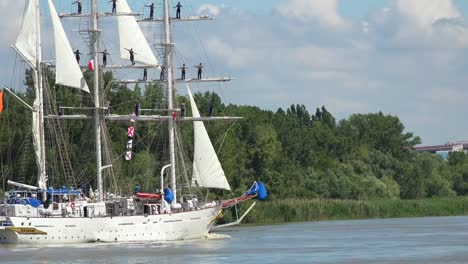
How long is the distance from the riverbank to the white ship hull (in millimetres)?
36091

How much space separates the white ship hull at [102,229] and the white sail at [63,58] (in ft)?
35.1

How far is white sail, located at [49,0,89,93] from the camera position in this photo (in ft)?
319

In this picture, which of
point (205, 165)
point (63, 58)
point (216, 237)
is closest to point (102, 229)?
point (205, 165)

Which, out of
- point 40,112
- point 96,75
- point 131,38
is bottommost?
point 40,112

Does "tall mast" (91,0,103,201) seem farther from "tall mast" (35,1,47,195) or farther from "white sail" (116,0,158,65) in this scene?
"tall mast" (35,1,47,195)

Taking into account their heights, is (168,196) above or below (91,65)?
below

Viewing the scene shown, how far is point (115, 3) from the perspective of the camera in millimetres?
101188

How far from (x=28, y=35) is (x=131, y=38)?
26.1 feet

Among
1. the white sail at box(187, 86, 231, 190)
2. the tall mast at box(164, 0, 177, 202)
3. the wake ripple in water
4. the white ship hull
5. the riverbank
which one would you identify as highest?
the tall mast at box(164, 0, 177, 202)


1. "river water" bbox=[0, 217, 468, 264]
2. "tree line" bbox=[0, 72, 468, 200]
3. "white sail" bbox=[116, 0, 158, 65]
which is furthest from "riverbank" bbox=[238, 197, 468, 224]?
"white sail" bbox=[116, 0, 158, 65]

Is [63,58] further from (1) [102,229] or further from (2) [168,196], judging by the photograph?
(1) [102,229]

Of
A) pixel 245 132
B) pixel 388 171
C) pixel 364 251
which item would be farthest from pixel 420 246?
pixel 388 171

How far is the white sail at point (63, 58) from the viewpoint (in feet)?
319

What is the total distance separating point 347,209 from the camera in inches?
5704
